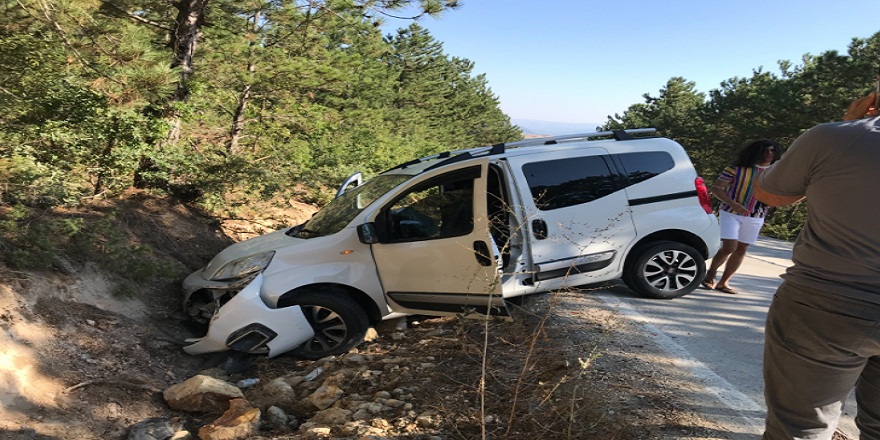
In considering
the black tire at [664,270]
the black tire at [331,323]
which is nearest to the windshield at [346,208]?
the black tire at [331,323]

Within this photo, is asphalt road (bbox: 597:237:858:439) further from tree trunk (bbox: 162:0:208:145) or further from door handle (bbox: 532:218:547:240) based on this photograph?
tree trunk (bbox: 162:0:208:145)

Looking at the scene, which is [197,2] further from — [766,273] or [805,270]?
[766,273]

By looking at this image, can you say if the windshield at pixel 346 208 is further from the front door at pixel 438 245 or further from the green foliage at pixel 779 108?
the green foliage at pixel 779 108

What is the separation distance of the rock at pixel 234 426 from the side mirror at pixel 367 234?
63.0 inches

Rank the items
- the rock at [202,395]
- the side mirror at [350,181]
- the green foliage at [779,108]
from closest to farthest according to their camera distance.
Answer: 1. the rock at [202,395]
2. the side mirror at [350,181]
3. the green foliage at [779,108]

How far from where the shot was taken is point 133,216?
268 inches

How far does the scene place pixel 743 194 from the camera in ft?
17.3

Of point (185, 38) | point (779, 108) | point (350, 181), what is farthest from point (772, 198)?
point (779, 108)

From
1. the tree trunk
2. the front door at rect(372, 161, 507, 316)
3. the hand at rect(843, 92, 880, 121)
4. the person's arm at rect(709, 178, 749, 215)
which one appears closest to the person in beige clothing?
the hand at rect(843, 92, 880, 121)

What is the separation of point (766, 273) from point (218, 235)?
818cm

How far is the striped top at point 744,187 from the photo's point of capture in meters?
5.26

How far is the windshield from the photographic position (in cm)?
490

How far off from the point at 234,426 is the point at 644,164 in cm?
432

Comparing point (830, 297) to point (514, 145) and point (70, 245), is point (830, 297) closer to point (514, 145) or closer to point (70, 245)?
point (514, 145)
